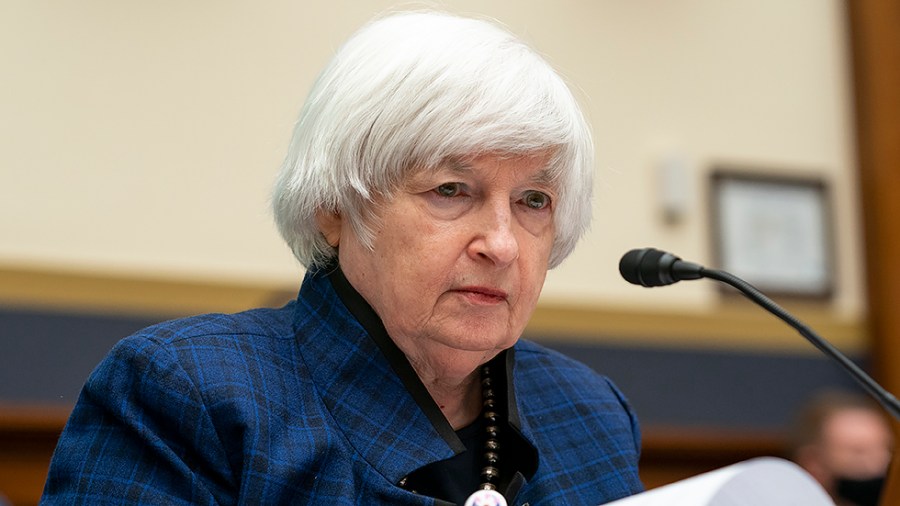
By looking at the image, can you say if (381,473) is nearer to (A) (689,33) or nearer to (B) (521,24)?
(B) (521,24)

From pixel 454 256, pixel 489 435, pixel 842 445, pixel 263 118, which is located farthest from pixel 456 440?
pixel 842 445

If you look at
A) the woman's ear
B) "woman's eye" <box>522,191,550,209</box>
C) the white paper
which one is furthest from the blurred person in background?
the white paper

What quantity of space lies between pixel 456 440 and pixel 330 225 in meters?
0.36

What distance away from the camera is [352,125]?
1.62 meters

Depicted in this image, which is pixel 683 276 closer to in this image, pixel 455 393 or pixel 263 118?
pixel 455 393

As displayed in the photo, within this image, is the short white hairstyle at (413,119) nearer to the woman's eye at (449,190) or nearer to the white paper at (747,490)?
the woman's eye at (449,190)

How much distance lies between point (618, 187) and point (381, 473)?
3.31 m

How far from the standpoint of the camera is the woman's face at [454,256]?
1619 mm

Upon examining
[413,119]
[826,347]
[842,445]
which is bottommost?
[842,445]

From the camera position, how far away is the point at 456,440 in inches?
64.7

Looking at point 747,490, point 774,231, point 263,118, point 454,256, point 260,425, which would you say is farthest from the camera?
point 774,231

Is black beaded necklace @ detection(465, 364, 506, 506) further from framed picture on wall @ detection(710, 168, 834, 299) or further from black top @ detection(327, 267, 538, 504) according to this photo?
framed picture on wall @ detection(710, 168, 834, 299)

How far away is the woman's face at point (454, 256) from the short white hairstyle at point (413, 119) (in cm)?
2

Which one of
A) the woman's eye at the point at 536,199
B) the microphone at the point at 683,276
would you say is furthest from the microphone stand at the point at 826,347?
the woman's eye at the point at 536,199
